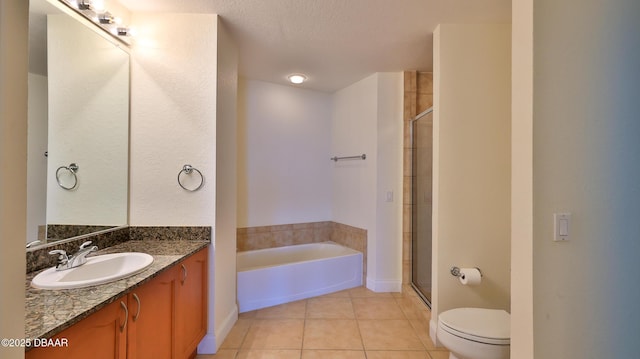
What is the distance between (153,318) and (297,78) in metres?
2.59

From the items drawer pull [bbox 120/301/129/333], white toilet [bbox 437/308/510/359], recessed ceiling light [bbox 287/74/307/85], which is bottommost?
white toilet [bbox 437/308/510/359]

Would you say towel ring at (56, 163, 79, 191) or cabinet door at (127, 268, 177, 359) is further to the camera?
towel ring at (56, 163, 79, 191)

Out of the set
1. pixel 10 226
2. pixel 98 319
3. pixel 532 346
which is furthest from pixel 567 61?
pixel 98 319

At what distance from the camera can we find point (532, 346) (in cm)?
108

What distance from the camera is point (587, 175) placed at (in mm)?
1085

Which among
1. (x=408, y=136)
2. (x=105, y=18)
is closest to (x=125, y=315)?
(x=105, y=18)

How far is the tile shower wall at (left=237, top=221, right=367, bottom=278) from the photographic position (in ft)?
10.4

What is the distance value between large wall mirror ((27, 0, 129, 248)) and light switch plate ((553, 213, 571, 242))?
2.31 metres

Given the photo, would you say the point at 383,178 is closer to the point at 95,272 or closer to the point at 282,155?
the point at 282,155

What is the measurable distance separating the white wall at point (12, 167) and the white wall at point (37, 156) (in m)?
0.91

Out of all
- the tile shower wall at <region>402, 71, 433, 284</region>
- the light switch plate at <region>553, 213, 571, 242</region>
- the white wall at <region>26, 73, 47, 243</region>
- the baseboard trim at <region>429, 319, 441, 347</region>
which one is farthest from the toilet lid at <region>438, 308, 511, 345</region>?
the white wall at <region>26, 73, 47, 243</region>

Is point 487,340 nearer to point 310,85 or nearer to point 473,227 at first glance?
point 473,227

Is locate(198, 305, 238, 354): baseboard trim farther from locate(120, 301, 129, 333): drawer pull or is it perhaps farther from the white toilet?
the white toilet

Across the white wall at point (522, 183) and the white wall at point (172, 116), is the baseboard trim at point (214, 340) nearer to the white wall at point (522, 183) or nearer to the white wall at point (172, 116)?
the white wall at point (172, 116)
